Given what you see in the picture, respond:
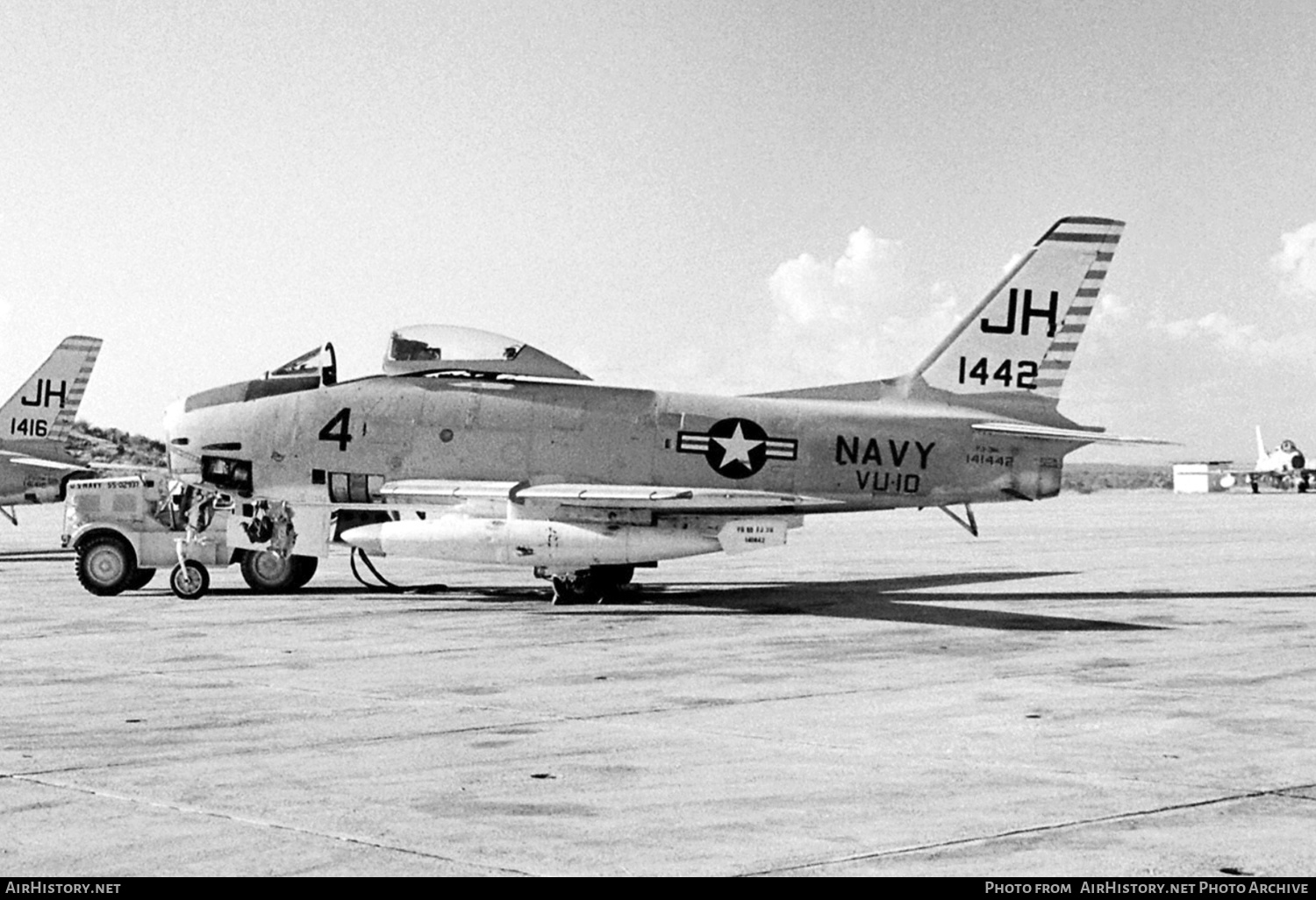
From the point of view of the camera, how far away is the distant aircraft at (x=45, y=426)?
116ft

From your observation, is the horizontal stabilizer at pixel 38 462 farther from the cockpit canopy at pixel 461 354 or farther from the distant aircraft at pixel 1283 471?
the distant aircraft at pixel 1283 471

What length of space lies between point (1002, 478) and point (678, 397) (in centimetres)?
431

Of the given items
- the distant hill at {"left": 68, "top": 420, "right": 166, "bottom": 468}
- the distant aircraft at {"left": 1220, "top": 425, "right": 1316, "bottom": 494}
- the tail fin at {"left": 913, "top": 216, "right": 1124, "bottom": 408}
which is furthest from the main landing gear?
the distant aircraft at {"left": 1220, "top": 425, "right": 1316, "bottom": 494}

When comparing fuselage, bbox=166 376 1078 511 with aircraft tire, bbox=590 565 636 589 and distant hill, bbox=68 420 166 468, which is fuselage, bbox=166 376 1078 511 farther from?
distant hill, bbox=68 420 166 468

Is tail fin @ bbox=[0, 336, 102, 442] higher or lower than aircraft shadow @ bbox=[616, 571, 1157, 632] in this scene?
higher

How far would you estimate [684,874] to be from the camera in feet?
22.1

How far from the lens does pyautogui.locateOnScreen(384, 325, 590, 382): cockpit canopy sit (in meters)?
21.6

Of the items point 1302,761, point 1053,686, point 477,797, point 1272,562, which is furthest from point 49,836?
point 1272,562

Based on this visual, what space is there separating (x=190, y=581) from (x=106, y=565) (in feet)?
4.91

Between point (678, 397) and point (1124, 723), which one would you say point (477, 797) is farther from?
point (678, 397)

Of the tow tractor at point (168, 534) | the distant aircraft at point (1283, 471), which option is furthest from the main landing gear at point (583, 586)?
the distant aircraft at point (1283, 471)

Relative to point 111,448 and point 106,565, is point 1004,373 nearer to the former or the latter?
point 106,565

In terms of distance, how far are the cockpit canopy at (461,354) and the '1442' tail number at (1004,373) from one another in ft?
16.5

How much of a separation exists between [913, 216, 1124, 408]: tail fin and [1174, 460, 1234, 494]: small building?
273 feet
